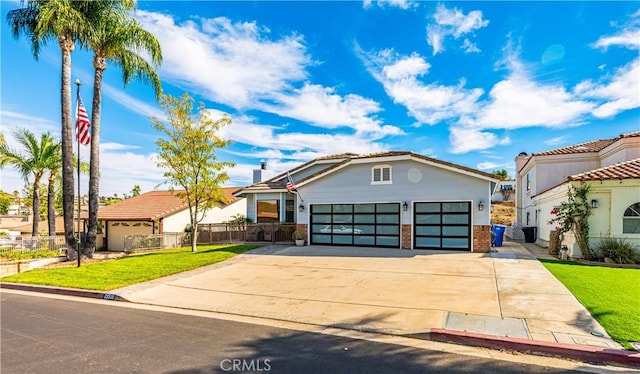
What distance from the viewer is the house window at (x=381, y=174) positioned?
52.7 feet

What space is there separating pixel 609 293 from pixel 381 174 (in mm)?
10150

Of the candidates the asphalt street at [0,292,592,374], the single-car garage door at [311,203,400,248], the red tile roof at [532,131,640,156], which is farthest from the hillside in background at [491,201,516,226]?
A: the asphalt street at [0,292,592,374]

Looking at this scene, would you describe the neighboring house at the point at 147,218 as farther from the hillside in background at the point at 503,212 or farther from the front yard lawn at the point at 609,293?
the hillside in background at the point at 503,212

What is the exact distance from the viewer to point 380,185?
1619 centimetres

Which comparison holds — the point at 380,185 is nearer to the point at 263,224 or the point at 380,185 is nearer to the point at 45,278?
the point at 263,224

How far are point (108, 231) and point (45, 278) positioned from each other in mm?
16176

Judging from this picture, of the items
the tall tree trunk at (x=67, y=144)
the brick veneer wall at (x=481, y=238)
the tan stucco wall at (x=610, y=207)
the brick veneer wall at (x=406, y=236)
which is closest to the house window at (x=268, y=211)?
the brick veneer wall at (x=406, y=236)

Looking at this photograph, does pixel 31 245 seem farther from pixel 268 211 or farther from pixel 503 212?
pixel 503 212

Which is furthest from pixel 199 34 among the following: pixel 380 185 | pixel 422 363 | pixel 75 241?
pixel 422 363

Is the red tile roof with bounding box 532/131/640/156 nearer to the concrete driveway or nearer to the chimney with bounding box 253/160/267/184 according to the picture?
the concrete driveway

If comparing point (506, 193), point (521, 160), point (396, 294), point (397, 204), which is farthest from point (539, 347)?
point (506, 193)

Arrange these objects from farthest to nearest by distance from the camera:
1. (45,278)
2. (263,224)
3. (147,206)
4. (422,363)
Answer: (147,206), (263,224), (45,278), (422,363)

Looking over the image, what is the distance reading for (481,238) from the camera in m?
14.1

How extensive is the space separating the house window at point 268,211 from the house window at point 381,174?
286 inches
